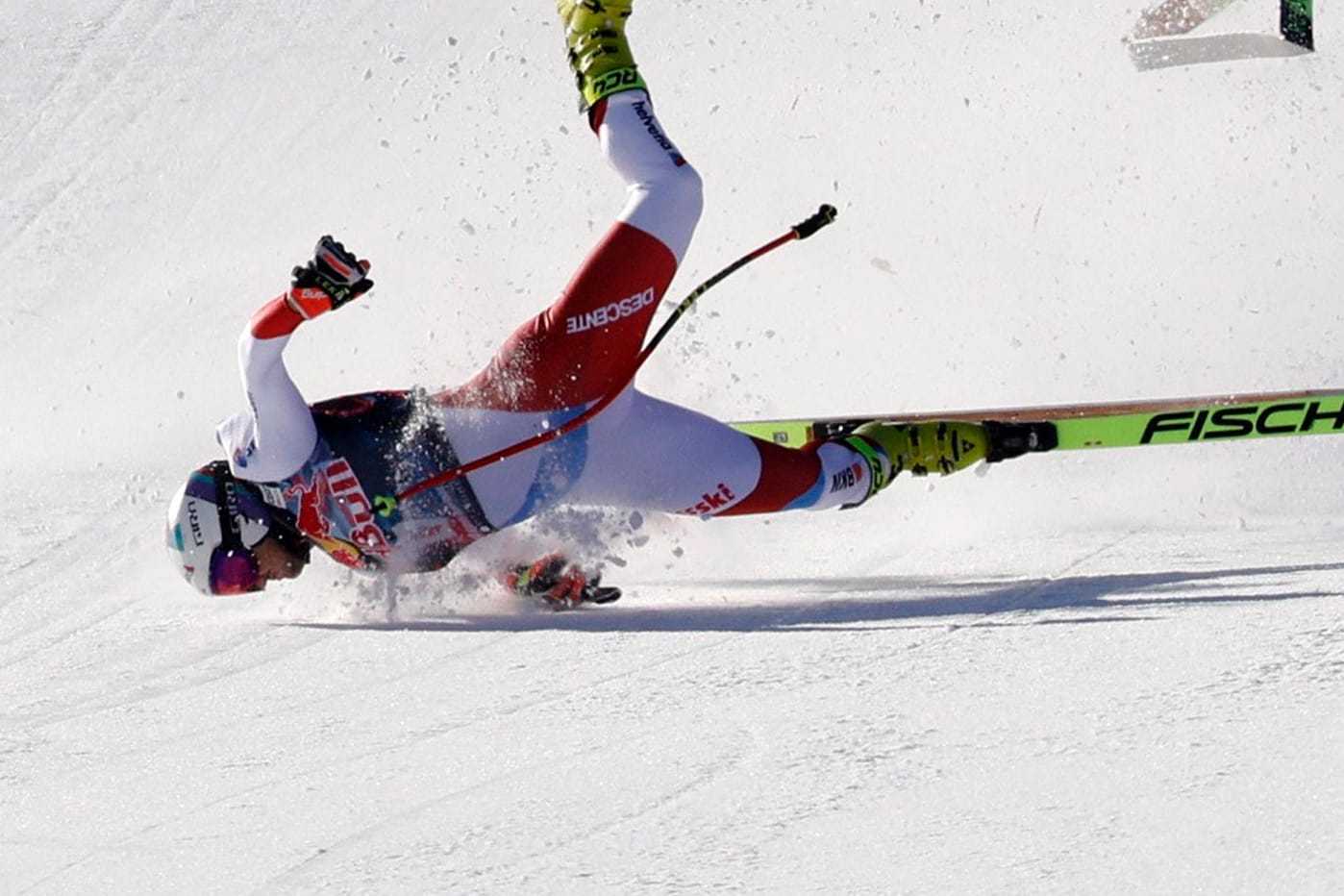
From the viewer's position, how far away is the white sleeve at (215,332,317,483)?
481 cm

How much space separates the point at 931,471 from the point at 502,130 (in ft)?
15.5

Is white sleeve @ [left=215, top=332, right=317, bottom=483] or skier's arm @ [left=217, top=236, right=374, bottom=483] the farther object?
white sleeve @ [left=215, top=332, right=317, bottom=483]

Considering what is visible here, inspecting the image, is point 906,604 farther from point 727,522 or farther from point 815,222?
point 727,522

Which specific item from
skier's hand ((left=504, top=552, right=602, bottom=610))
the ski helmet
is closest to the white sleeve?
the ski helmet

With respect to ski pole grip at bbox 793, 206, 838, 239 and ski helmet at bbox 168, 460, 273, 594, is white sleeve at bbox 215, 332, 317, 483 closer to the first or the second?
ski helmet at bbox 168, 460, 273, 594

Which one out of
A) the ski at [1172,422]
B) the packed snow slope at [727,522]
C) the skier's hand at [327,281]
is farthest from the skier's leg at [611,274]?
the ski at [1172,422]

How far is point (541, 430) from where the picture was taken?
5.10 meters

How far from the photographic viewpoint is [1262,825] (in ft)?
9.05

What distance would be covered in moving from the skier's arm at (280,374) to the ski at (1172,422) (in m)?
1.50

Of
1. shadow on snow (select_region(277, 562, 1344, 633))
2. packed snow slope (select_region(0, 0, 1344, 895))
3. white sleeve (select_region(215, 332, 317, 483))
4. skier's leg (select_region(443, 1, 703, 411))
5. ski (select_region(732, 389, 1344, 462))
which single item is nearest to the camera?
packed snow slope (select_region(0, 0, 1344, 895))

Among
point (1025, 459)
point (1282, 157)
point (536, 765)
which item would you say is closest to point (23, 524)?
point (1025, 459)

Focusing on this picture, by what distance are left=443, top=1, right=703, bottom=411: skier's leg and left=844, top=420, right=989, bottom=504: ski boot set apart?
0.79m

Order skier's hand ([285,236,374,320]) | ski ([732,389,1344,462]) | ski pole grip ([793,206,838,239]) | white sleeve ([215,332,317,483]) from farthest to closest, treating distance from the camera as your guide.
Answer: ski ([732,389,1344,462])
ski pole grip ([793,206,838,239])
white sleeve ([215,332,317,483])
skier's hand ([285,236,374,320])

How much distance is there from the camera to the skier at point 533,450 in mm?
4992
